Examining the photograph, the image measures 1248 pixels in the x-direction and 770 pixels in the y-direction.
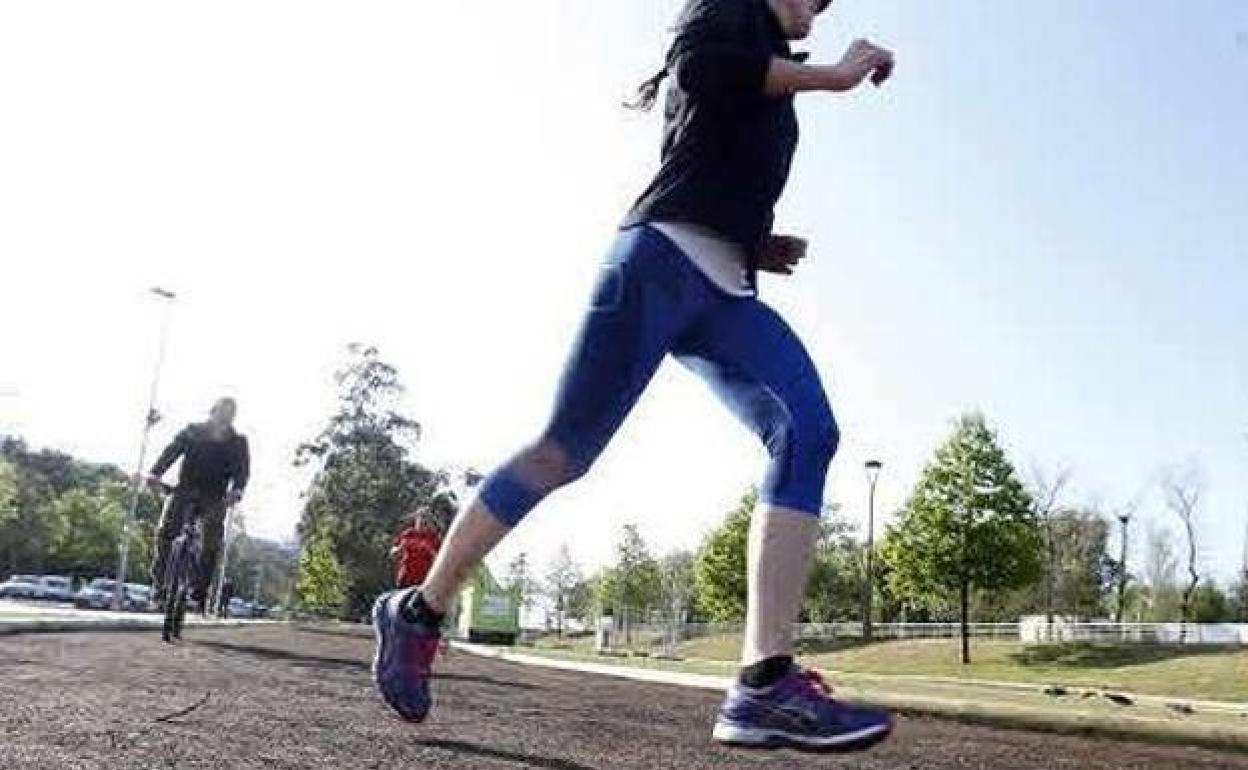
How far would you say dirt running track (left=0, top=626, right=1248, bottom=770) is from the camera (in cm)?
423

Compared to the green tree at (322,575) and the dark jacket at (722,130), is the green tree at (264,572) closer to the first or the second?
the green tree at (322,575)

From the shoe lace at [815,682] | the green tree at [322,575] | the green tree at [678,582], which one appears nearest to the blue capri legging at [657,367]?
the shoe lace at [815,682]

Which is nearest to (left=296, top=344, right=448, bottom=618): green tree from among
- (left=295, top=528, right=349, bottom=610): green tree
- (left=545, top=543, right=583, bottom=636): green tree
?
(left=295, top=528, right=349, bottom=610): green tree

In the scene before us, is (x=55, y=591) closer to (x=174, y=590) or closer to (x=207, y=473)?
(x=174, y=590)

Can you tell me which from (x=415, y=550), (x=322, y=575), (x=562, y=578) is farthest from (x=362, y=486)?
(x=415, y=550)

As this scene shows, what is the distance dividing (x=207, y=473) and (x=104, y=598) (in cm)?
6563

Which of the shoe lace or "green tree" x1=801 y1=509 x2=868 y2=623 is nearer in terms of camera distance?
the shoe lace

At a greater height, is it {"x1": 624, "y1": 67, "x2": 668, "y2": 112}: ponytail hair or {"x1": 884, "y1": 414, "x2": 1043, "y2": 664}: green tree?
{"x1": 884, "y1": 414, "x2": 1043, "y2": 664}: green tree

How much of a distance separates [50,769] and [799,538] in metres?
2.15

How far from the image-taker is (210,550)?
1195 centimetres

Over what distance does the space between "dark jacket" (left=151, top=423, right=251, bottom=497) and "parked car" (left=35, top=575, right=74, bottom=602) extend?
6994 centimetres

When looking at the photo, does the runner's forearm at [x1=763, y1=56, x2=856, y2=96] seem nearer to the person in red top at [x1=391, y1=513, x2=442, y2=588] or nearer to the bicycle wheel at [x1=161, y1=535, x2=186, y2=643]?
the bicycle wheel at [x1=161, y1=535, x2=186, y2=643]

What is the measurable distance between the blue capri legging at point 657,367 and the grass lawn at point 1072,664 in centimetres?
3070

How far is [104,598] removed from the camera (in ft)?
232
